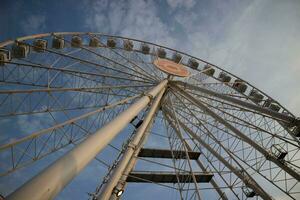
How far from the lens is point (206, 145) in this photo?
50.2 ft

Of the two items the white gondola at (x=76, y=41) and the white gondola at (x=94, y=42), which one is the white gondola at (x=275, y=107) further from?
the white gondola at (x=76, y=41)

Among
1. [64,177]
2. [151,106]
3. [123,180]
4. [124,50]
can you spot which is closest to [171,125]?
[151,106]

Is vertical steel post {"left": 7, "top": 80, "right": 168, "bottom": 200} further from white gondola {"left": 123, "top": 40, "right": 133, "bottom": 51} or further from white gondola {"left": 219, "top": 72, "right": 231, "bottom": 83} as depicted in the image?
white gondola {"left": 219, "top": 72, "right": 231, "bottom": 83}

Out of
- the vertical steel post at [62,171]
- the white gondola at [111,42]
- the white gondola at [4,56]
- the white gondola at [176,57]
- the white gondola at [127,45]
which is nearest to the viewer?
the vertical steel post at [62,171]

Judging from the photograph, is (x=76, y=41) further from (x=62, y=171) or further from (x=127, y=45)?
(x=62, y=171)

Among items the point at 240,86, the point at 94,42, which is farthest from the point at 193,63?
the point at 94,42

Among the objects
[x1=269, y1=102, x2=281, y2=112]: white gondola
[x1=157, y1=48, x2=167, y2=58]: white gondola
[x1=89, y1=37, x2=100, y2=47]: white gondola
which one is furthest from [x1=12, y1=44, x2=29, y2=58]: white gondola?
[x1=269, y1=102, x2=281, y2=112]: white gondola

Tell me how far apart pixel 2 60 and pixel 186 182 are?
12.4m

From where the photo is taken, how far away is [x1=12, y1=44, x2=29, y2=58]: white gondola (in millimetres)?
15122

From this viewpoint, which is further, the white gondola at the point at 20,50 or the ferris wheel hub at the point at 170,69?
the ferris wheel hub at the point at 170,69

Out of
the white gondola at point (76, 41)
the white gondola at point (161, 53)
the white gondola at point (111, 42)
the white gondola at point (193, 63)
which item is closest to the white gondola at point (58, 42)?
the white gondola at point (76, 41)

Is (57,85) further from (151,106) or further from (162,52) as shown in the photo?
(162,52)

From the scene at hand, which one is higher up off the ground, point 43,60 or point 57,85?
point 43,60

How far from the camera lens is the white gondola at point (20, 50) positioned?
49.6 ft
